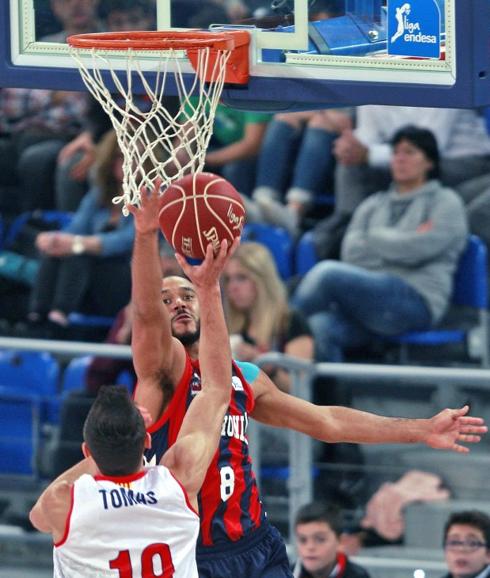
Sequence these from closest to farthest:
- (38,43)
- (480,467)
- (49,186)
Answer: (38,43), (480,467), (49,186)

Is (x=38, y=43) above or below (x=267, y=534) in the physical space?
above

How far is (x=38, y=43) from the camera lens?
618 centimetres

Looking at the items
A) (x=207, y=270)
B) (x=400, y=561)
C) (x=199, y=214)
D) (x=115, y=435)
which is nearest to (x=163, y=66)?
(x=199, y=214)

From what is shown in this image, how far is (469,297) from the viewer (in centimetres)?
859

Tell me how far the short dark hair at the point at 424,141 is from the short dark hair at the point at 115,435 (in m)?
4.16

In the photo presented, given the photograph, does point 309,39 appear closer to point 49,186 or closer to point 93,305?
point 93,305

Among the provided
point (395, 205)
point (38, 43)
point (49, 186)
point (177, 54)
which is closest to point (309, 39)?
point (177, 54)

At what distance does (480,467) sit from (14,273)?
338 centimetres

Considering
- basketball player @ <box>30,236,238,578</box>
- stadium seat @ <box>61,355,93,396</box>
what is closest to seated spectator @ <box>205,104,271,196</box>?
stadium seat @ <box>61,355,93,396</box>

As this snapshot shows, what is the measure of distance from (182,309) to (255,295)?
2591 millimetres

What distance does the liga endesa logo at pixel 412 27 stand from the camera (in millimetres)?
5957

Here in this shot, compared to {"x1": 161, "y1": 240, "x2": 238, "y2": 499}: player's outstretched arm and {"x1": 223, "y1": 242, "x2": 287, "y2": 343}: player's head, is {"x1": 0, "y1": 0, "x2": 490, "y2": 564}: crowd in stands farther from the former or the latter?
{"x1": 161, "y1": 240, "x2": 238, "y2": 499}: player's outstretched arm

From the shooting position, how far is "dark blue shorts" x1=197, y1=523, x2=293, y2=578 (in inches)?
224

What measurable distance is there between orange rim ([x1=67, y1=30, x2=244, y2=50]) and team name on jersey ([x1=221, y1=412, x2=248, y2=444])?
4.72 feet
